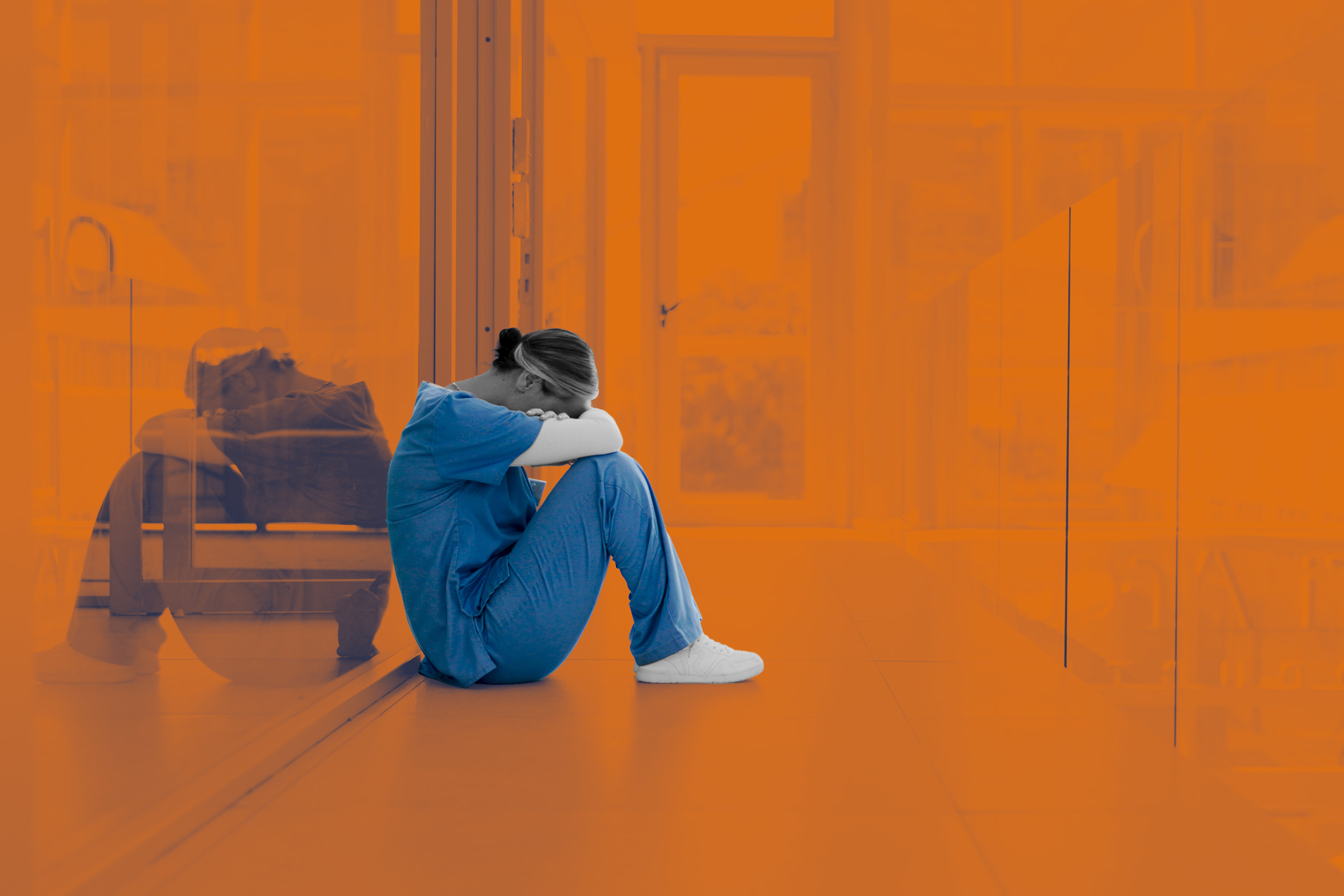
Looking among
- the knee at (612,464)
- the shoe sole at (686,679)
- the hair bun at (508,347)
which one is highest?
the hair bun at (508,347)

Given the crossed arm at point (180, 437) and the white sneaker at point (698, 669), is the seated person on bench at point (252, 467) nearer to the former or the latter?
the crossed arm at point (180, 437)

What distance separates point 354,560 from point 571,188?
2.54 m

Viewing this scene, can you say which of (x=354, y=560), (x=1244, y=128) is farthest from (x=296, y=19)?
(x=1244, y=128)

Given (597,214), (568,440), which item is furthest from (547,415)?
(597,214)

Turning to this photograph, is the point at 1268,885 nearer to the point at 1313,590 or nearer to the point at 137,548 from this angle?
the point at 1313,590

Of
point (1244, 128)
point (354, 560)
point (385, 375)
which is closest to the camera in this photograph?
point (1244, 128)

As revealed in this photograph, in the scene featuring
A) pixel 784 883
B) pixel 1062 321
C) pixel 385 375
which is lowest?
pixel 784 883

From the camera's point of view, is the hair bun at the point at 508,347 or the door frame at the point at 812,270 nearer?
the hair bun at the point at 508,347

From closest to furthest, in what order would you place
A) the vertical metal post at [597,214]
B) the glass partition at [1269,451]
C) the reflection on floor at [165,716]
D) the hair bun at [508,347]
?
the reflection on floor at [165,716] → the glass partition at [1269,451] → the hair bun at [508,347] → the vertical metal post at [597,214]

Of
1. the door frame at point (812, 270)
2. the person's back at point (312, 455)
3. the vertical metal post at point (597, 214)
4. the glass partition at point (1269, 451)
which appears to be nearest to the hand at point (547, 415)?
the person's back at point (312, 455)

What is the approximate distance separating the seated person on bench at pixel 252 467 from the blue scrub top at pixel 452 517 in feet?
0.31

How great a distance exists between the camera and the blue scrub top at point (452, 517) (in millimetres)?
1468

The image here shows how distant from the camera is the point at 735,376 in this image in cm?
454

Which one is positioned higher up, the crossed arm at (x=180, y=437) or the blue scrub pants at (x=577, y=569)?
the crossed arm at (x=180, y=437)
